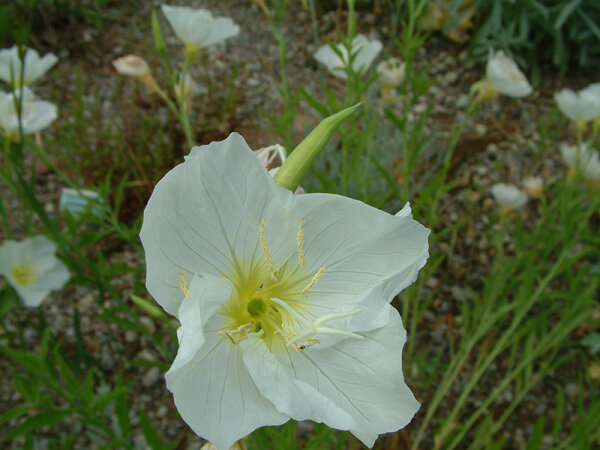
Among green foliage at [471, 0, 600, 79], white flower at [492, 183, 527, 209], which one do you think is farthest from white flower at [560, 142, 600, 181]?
green foliage at [471, 0, 600, 79]

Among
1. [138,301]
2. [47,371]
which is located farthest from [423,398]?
[138,301]

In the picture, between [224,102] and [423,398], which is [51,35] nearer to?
[224,102]

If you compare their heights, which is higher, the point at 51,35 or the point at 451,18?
the point at 51,35

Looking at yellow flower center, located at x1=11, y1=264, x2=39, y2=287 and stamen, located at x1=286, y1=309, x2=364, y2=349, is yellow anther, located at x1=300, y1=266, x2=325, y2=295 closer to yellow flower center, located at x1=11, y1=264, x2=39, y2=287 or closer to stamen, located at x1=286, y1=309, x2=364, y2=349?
stamen, located at x1=286, y1=309, x2=364, y2=349

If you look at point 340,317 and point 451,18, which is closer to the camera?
point 340,317

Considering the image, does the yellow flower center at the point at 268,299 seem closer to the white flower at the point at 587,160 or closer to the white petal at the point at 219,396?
A: the white petal at the point at 219,396

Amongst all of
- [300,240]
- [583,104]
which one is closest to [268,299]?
[300,240]

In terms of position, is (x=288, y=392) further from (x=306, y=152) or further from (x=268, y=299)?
(x=306, y=152)
